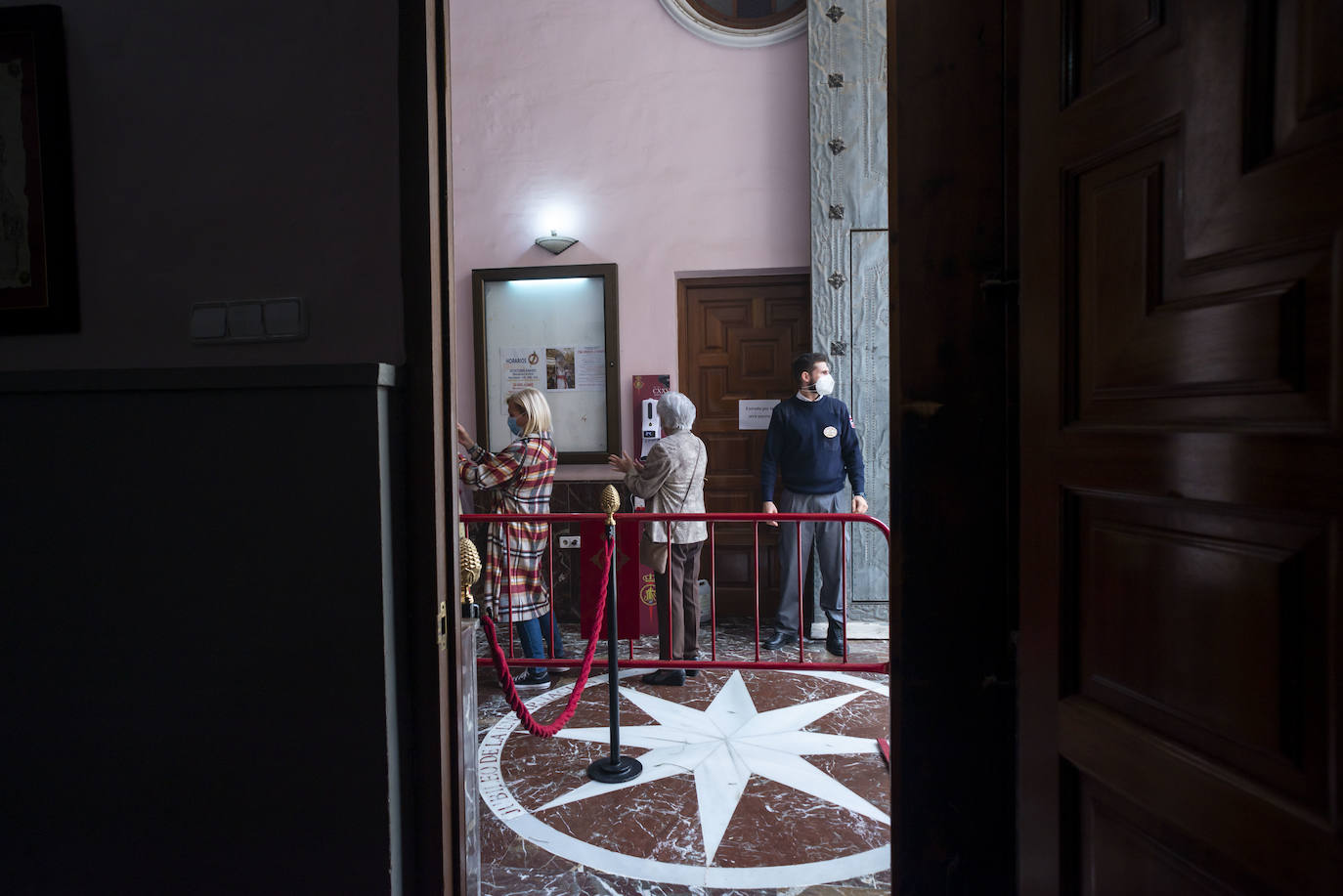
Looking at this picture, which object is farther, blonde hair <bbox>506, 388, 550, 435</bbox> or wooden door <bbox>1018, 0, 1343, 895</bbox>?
blonde hair <bbox>506, 388, 550, 435</bbox>

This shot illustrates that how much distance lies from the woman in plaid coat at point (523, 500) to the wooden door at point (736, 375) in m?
1.56

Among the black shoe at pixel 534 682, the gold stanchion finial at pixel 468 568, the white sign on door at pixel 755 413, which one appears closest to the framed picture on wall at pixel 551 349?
the white sign on door at pixel 755 413

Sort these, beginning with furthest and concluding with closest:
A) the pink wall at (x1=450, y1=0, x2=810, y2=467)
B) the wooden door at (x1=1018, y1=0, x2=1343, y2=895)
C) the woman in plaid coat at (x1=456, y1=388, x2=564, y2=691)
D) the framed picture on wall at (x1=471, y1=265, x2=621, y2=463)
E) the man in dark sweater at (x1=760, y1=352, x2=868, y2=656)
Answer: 1. the framed picture on wall at (x1=471, y1=265, x2=621, y2=463)
2. the pink wall at (x1=450, y1=0, x2=810, y2=467)
3. the man in dark sweater at (x1=760, y1=352, x2=868, y2=656)
4. the woman in plaid coat at (x1=456, y1=388, x2=564, y2=691)
5. the wooden door at (x1=1018, y1=0, x2=1343, y2=895)

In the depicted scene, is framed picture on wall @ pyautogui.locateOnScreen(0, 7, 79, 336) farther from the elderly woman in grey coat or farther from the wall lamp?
the wall lamp

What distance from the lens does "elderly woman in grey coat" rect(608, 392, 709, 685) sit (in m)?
4.23

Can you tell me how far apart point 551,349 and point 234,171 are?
3974mm

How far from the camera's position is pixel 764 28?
5305mm

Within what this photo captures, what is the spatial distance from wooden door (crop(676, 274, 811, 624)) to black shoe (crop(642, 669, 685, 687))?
3.99 feet

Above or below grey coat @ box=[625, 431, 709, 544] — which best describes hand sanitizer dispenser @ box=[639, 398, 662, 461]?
above

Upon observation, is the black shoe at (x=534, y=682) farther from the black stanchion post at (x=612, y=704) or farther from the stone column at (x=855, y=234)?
the stone column at (x=855, y=234)

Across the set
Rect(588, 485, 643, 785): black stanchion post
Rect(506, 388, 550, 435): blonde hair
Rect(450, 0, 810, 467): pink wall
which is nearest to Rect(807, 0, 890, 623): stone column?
Rect(450, 0, 810, 467): pink wall

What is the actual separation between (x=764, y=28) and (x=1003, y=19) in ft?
14.5

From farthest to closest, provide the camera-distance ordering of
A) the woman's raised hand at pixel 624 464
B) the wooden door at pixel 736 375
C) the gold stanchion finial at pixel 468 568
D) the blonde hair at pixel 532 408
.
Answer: the wooden door at pixel 736 375, the woman's raised hand at pixel 624 464, the blonde hair at pixel 532 408, the gold stanchion finial at pixel 468 568

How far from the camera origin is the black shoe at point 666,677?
421 centimetres
